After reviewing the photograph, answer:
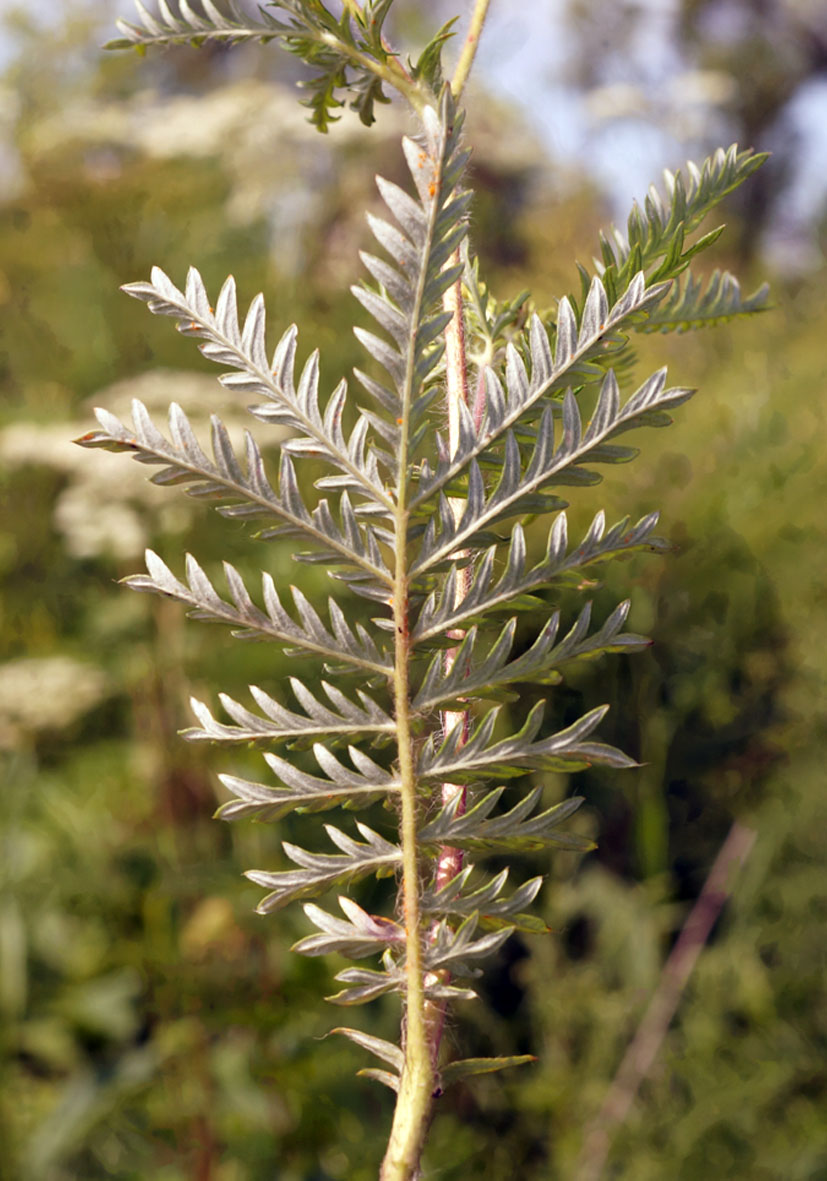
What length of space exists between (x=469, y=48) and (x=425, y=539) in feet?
0.23

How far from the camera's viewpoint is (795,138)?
668 centimetres

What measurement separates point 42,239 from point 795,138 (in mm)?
6005

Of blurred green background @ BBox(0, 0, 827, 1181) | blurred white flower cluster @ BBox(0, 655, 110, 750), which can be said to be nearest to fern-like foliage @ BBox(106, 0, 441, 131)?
blurred green background @ BBox(0, 0, 827, 1181)

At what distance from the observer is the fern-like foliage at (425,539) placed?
0.40 feet

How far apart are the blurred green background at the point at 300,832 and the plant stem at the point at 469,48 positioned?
1.65ft

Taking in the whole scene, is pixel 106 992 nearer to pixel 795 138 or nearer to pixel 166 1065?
pixel 166 1065

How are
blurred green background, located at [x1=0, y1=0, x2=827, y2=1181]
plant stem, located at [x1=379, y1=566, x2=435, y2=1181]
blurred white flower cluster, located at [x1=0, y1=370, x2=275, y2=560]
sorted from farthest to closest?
1. blurred white flower cluster, located at [x1=0, y1=370, x2=275, y2=560]
2. blurred green background, located at [x1=0, y1=0, x2=827, y2=1181]
3. plant stem, located at [x1=379, y1=566, x2=435, y2=1181]

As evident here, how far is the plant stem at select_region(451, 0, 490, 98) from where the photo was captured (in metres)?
0.13

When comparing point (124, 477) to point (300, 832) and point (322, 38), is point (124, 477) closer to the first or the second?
point (300, 832)

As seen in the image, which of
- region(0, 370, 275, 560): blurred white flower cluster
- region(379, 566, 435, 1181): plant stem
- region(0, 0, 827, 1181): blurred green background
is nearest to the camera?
region(379, 566, 435, 1181): plant stem

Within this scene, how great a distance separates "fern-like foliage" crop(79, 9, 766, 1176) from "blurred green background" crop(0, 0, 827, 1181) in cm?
54

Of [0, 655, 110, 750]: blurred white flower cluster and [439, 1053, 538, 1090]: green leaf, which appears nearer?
[439, 1053, 538, 1090]: green leaf

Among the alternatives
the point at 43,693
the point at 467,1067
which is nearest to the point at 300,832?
the point at 43,693

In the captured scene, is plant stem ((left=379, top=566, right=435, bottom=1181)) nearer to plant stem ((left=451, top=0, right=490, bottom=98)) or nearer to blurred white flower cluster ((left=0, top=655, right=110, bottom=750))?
plant stem ((left=451, top=0, right=490, bottom=98))
